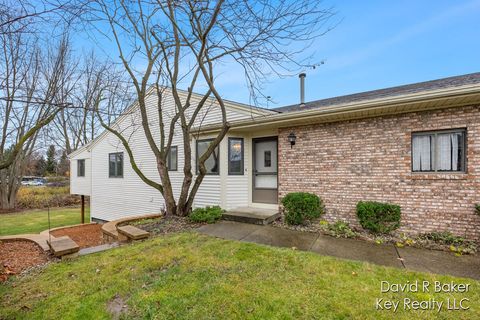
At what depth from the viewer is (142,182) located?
33.2ft

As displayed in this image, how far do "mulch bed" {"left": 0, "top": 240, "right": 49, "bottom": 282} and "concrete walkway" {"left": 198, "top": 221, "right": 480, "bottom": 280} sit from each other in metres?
3.14

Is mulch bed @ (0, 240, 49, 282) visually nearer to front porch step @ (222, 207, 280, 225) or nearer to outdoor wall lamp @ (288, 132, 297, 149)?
front porch step @ (222, 207, 280, 225)

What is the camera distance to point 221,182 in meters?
7.38

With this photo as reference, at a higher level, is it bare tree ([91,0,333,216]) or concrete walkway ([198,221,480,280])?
bare tree ([91,0,333,216])

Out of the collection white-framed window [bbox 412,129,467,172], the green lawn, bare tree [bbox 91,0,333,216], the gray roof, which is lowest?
the green lawn

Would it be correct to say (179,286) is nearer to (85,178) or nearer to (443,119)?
(443,119)

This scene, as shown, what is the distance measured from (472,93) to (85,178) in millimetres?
16687

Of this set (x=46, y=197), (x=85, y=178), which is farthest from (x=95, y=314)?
(x=46, y=197)

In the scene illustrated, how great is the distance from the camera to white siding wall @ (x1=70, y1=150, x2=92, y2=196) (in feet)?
44.4

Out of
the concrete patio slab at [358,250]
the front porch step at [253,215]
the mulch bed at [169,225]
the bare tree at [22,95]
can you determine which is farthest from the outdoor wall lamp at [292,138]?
the bare tree at [22,95]

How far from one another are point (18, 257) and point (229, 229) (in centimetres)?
421

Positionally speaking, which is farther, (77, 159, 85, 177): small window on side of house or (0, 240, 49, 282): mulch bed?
(77, 159, 85, 177): small window on side of house

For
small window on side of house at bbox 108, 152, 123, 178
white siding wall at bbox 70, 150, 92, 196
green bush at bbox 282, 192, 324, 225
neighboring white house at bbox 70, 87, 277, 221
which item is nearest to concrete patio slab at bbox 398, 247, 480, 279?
green bush at bbox 282, 192, 324, 225

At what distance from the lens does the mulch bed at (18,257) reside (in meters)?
3.83
